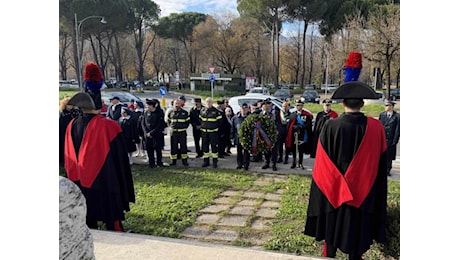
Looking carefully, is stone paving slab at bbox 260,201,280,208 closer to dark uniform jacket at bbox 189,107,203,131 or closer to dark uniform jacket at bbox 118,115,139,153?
dark uniform jacket at bbox 189,107,203,131

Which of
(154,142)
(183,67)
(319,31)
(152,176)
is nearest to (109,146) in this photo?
(152,176)

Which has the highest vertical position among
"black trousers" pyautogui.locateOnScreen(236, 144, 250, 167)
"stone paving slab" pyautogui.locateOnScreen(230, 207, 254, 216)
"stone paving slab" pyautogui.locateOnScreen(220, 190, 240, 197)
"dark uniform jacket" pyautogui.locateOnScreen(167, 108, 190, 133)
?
"dark uniform jacket" pyautogui.locateOnScreen(167, 108, 190, 133)

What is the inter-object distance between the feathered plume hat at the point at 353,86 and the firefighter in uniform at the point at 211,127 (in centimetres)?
506

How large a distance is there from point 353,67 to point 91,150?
3110 mm

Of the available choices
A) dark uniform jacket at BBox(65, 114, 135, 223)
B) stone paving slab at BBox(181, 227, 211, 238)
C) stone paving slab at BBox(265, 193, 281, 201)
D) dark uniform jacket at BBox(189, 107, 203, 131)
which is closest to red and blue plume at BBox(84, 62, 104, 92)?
dark uniform jacket at BBox(65, 114, 135, 223)

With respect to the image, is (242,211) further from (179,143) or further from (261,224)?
(179,143)

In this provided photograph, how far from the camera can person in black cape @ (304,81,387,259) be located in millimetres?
3482

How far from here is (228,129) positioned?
9828 mm

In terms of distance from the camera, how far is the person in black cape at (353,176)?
11.4 ft

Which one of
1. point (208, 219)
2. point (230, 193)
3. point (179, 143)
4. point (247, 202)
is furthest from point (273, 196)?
point (179, 143)

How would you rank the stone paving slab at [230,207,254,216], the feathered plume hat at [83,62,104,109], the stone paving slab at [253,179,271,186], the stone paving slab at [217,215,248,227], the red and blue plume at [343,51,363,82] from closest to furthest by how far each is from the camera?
the red and blue plume at [343,51,363,82]
the feathered plume hat at [83,62,104,109]
the stone paving slab at [217,215,248,227]
the stone paving slab at [230,207,254,216]
the stone paving slab at [253,179,271,186]

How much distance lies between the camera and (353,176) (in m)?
3.50

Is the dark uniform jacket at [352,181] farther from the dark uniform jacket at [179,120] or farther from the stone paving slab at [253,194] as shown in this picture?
the dark uniform jacket at [179,120]

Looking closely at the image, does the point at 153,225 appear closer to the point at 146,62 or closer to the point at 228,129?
the point at 228,129
